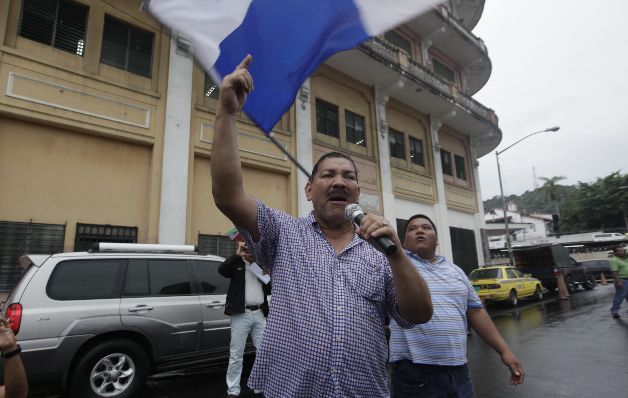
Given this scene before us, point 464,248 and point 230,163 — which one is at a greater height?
point 464,248

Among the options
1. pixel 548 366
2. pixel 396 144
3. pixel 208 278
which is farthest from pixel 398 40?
pixel 208 278

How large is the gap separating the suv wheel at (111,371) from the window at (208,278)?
4.09 feet

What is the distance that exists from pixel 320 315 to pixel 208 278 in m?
4.86

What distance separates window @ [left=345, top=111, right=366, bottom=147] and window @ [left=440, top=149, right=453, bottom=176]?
5991mm

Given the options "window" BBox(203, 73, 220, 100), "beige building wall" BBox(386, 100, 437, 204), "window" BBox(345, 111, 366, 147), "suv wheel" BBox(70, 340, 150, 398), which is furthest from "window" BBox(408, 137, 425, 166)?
"suv wheel" BBox(70, 340, 150, 398)

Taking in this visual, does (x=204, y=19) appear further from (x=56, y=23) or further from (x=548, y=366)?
(x=56, y=23)

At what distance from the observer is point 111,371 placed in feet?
15.6

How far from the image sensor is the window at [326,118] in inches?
570

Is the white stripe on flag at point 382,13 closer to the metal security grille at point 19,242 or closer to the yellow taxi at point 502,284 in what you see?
the metal security grille at point 19,242

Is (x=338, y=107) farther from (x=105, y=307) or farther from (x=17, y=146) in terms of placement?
(x=105, y=307)

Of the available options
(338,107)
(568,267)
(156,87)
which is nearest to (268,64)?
(156,87)

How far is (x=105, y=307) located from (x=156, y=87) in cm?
721

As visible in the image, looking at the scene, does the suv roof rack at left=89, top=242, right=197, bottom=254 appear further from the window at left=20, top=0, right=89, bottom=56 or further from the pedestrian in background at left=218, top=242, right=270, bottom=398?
the window at left=20, top=0, right=89, bottom=56

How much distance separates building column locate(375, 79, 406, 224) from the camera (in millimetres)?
15688
